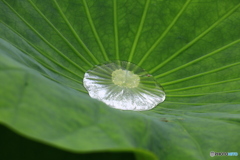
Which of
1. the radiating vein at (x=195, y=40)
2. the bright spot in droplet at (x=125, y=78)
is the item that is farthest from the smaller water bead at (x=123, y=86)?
the radiating vein at (x=195, y=40)

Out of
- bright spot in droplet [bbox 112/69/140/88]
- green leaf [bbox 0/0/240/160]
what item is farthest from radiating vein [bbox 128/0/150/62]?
bright spot in droplet [bbox 112/69/140/88]

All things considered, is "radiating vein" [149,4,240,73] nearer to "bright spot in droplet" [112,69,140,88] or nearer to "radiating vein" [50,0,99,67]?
"bright spot in droplet" [112,69,140,88]

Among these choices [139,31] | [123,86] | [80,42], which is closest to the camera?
[123,86]

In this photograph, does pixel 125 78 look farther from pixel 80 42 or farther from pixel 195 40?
pixel 195 40

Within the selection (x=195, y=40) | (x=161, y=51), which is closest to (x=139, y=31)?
(x=161, y=51)

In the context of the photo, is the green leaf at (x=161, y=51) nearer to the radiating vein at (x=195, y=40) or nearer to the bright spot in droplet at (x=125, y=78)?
the radiating vein at (x=195, y=40)

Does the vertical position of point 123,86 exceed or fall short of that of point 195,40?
it falls short

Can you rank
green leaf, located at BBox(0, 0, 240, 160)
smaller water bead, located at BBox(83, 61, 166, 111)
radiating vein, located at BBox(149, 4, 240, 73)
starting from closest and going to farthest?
green leaf, located at BBox(0, 0, 240, 160)
smaller water bead, located at BBox(83, 61, 166, 111)
radiating vein, located at BBox(149, 4, 240, 73)
